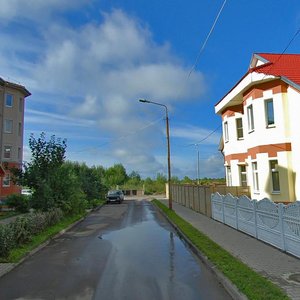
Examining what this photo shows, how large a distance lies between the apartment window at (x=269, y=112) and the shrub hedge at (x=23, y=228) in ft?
37.9

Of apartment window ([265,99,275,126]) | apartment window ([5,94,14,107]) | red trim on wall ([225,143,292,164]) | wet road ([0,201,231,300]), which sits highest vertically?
apartment window ([5,94,14,107])

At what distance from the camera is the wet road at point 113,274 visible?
6.76 metres

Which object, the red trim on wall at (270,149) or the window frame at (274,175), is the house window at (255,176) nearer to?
the red trim on wall at (270,149)

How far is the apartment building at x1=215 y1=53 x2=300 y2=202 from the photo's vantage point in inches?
696

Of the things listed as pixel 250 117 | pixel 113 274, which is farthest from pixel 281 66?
pixel 113 274

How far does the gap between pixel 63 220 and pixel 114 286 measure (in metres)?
14.1

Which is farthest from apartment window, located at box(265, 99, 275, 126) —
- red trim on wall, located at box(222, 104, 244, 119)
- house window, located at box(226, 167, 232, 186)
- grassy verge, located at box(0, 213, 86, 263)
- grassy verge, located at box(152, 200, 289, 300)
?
grassy verge, located at box(0, 213, 86, 263)

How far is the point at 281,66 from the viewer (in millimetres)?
19797

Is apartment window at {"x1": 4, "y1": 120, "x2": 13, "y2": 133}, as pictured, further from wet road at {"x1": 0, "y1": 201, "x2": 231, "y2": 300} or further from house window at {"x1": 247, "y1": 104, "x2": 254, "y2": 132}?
wet road at {"x1": 0, "y1": 201, "x2": 231, "y2": 300}

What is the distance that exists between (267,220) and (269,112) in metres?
8.84

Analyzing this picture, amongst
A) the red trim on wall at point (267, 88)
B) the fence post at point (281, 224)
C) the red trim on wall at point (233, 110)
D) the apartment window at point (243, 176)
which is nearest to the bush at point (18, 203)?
the apartment window at point (243, 176)

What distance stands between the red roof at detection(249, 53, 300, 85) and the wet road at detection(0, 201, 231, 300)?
33.1 feet

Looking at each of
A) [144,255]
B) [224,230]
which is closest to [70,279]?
[144,255]

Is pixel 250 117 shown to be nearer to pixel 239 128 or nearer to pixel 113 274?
pixel 239 128
